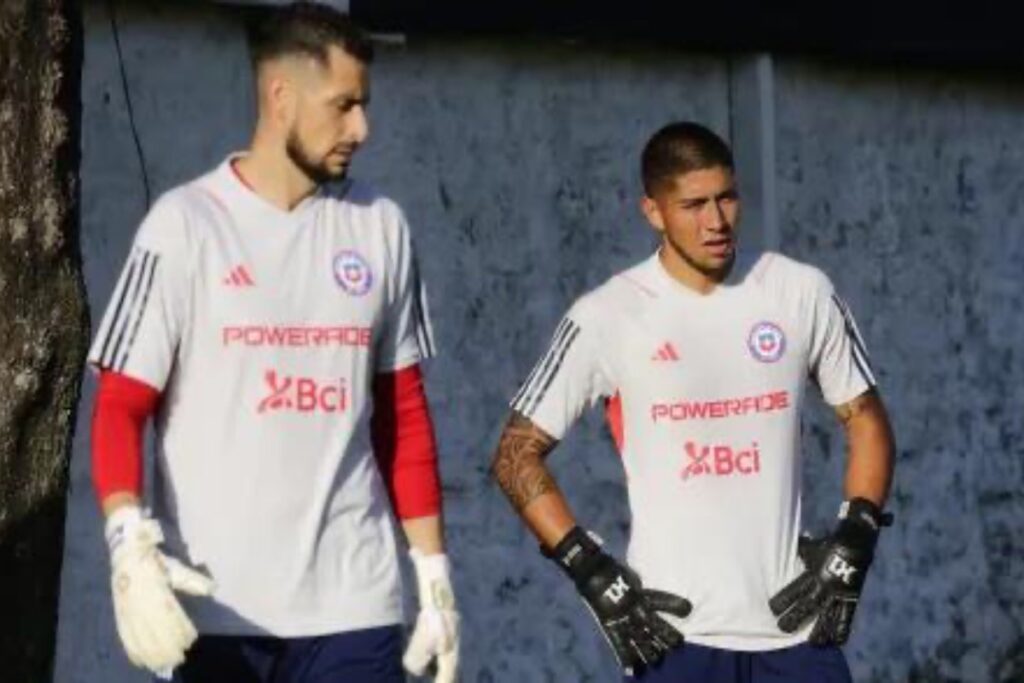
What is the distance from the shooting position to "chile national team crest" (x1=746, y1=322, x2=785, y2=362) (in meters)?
8.62

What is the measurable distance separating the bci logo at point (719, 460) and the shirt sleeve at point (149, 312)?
5.38 feet

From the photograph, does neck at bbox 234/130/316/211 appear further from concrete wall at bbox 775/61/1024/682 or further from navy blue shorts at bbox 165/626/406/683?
concrete wall at bbox 775/61/1024/682

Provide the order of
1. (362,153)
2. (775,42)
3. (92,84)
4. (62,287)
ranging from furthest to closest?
(775,42) → (362,153) → (92,84) → (62,287)

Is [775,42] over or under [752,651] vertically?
over

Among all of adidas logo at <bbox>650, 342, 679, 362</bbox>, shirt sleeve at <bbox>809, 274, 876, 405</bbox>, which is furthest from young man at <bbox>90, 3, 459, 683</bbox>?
shirt sleeve at <bbox>809, 274, 876, 405</bbox>

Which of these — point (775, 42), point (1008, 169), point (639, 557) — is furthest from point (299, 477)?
point (1008, 169)

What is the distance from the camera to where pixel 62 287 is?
789 cm

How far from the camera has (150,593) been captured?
278 inches

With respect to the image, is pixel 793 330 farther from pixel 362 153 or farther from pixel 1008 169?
pixel 1008 169

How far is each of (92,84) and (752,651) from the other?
10.7 ft

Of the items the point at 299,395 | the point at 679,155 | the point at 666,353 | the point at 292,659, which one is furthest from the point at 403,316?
the point at 679,155

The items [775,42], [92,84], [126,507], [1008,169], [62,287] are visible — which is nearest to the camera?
[126,507]

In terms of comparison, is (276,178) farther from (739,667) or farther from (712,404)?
(739,667)

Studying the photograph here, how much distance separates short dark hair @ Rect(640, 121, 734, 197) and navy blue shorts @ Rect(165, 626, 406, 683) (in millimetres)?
1793
